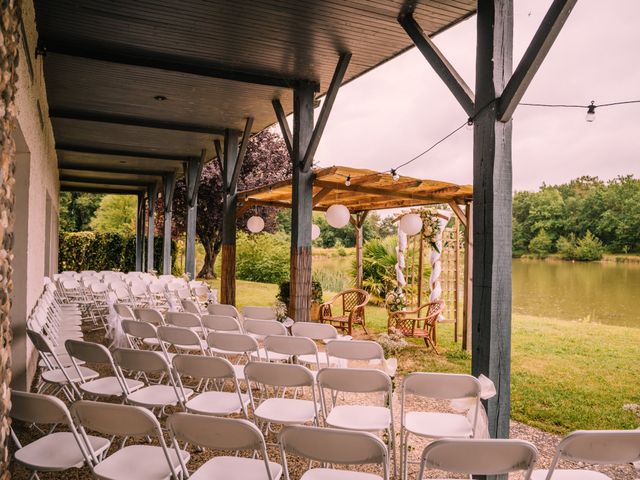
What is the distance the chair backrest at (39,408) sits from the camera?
2.13 metres

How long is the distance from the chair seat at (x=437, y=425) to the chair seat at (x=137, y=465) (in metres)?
1.35

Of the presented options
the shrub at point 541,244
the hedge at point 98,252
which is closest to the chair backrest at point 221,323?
the hedge at point 98,252

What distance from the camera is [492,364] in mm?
3365

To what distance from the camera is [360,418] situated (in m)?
3.09

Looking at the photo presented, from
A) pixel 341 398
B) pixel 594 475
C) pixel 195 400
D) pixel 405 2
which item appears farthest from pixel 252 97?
pixel 594 475

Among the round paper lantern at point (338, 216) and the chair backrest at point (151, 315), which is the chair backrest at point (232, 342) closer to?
the chair backrest at point (151, 315)

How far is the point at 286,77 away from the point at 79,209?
3374 cm

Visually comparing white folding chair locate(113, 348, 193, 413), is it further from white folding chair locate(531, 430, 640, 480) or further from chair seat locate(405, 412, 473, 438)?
white folding chair locate(531, 430, 640, 480)

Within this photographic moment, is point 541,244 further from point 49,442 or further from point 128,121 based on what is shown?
point 49,442

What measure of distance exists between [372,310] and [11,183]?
37.7 feet

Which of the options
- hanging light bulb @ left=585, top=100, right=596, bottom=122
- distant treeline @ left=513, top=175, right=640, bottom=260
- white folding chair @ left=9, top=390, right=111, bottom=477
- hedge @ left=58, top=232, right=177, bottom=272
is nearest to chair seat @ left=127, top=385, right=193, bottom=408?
white folding chair @ left=9, top=390, right=111, bottom=477

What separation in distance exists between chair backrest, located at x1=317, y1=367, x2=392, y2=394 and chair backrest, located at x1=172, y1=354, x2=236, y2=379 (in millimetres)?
573

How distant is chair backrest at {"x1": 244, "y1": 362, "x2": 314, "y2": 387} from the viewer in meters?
2.87

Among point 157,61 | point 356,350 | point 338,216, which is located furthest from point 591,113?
point 157,61
